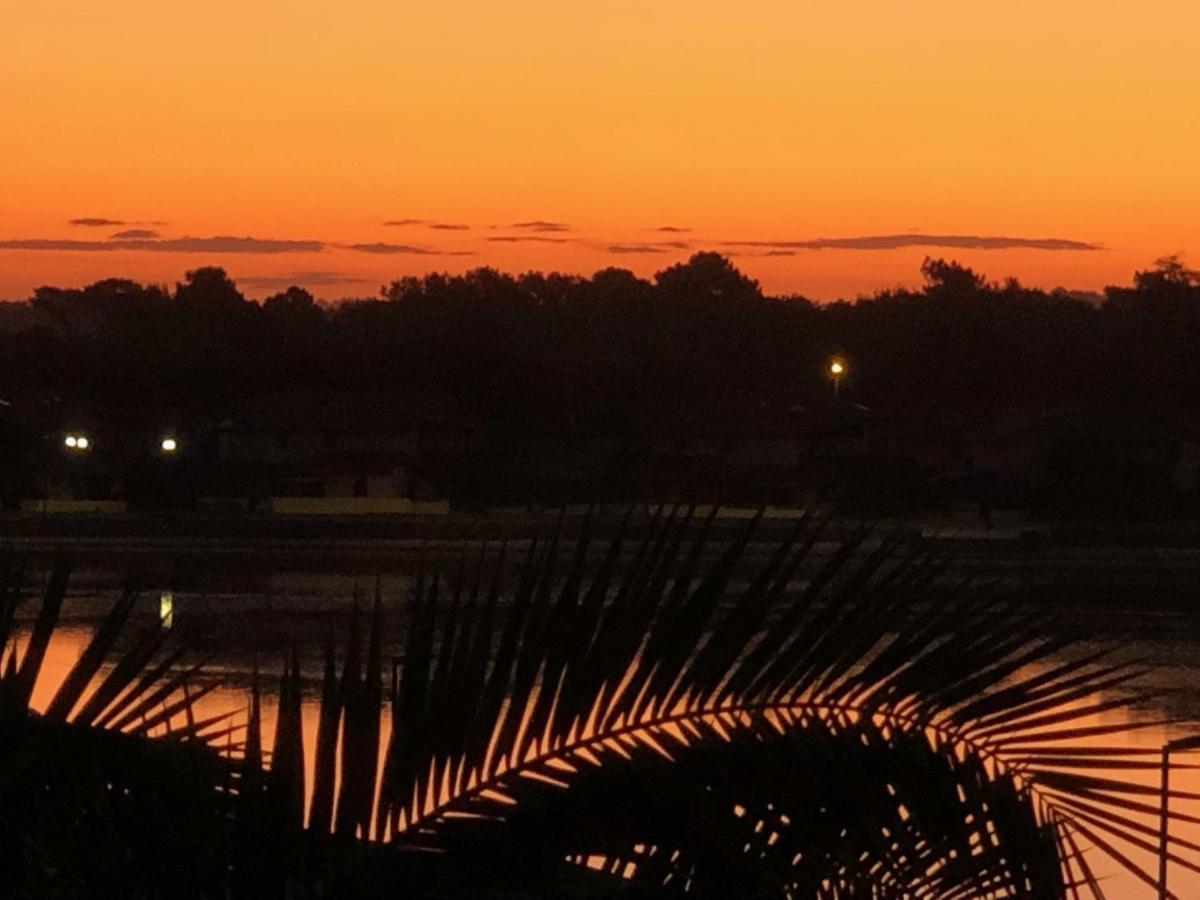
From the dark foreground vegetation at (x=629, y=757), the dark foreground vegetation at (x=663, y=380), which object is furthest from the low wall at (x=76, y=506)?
the dark foreground vegetation at (x=629, y=757)

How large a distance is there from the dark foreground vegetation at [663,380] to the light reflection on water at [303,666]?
2514 cm

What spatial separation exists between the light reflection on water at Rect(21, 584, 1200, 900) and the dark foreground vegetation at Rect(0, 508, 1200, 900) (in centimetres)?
27

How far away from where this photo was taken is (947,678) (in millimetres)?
3643

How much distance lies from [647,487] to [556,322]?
5003 inches

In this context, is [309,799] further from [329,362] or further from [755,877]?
[329,362]

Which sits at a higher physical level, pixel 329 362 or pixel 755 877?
pixel 755 877

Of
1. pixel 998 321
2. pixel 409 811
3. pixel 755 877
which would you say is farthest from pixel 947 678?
pixel 998 321

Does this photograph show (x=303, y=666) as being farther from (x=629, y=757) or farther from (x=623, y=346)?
(x=623, y=346)

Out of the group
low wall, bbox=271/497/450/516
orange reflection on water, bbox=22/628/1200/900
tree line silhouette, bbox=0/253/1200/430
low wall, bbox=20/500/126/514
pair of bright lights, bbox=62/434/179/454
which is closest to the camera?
orange reflection on water, bbox=22/628/1200/900

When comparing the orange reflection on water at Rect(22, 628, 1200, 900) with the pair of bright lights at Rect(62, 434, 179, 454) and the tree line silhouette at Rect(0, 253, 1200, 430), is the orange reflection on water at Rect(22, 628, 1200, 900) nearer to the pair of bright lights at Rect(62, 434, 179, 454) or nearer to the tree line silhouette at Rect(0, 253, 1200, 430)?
the pair of bright lights at Rect(62, 434, 179, 454)

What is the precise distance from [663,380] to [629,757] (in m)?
110

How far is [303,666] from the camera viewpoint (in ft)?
42.1

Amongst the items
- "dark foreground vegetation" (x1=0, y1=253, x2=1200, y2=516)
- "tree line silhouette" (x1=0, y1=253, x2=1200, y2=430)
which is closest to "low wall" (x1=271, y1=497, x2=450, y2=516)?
"dark foreground vegetation" (x1=0, y1=253, x2=1200, y2=516)

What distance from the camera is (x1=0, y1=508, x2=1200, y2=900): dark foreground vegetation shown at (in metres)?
3.27
